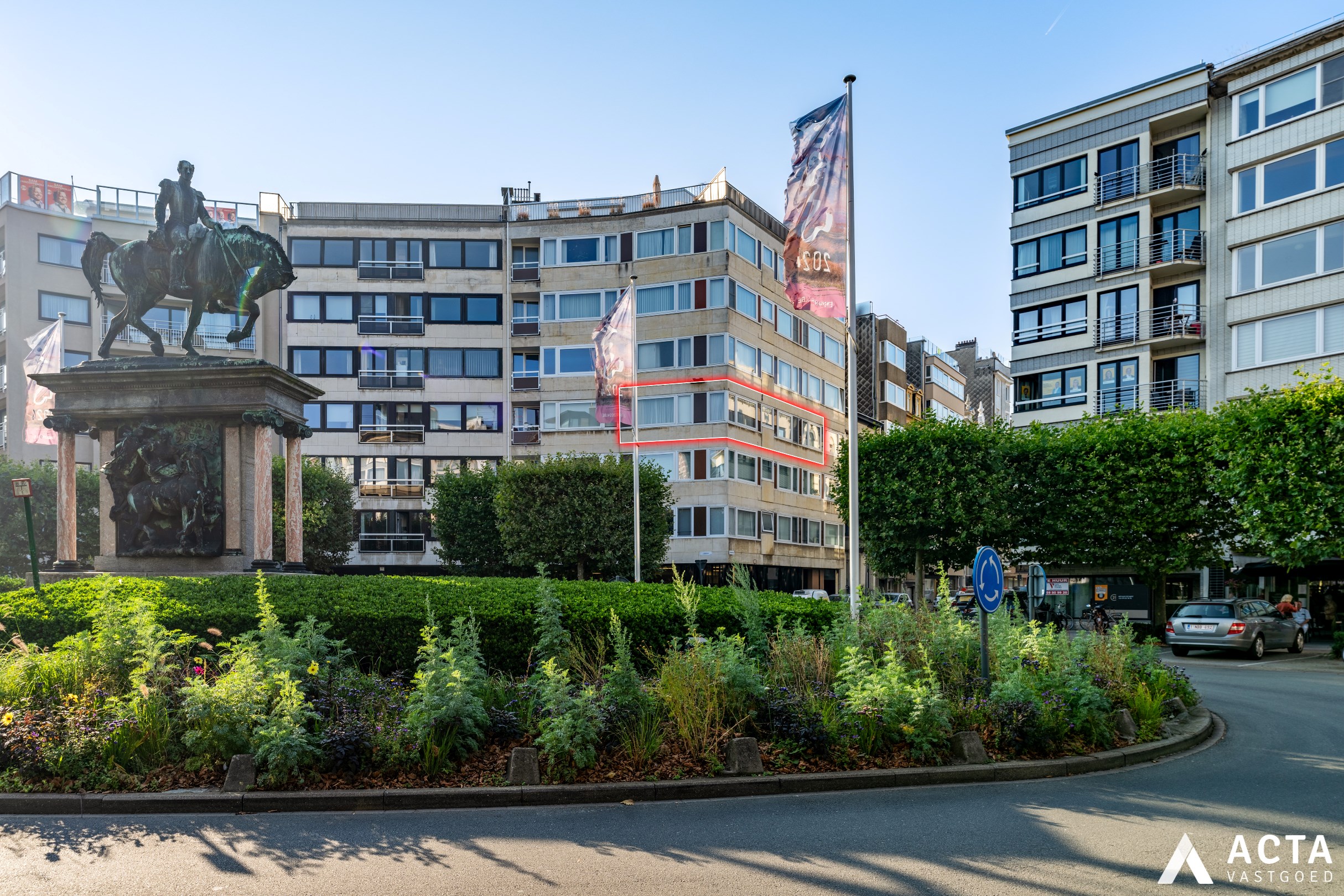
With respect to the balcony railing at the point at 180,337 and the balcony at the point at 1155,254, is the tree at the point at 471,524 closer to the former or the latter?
the balcony railing at the point at 180,337

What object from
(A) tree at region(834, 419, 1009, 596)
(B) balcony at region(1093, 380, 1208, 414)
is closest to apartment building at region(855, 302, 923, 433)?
(B) balcony at region(1093, 380, 1208, 414)

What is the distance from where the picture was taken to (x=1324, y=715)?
15180 millimetres

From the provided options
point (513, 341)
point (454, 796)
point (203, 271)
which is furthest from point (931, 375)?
point (454, 796)

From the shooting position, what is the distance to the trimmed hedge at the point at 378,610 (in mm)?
12211

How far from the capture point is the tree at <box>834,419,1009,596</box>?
35500mm

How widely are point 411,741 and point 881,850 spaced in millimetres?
4275

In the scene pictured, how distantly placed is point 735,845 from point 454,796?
8.57 ft

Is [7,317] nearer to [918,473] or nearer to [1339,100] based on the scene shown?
[918,473]

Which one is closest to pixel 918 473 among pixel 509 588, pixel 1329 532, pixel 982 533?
pixel 982 533

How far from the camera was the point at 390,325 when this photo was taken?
184 feet

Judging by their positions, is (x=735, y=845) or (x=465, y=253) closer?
(x=735, y=845)

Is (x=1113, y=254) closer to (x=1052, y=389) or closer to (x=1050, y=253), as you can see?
(x=1050, y=253)

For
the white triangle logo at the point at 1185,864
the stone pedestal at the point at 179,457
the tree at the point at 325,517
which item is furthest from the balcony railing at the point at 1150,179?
the white triangle logo at the point at 1185,864

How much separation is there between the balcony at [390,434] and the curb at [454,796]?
158 feet
